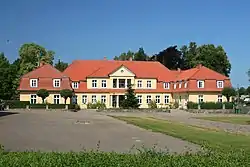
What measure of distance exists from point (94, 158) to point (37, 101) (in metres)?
62.7

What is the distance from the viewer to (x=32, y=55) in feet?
309

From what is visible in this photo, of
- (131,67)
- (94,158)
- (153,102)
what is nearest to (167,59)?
(131,67)

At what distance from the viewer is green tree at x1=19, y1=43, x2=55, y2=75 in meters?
93.0

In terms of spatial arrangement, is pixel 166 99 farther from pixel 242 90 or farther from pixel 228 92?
pixel 242 90

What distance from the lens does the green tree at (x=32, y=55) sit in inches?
3661

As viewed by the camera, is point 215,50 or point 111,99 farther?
point 215,50

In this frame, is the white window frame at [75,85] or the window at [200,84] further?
the white window frame at [75,85]

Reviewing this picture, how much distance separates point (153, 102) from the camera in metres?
71.6

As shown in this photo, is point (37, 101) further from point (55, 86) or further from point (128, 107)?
point (128, 107)

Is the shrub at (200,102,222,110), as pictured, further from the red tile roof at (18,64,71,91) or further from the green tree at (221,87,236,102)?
the red tile roof at (18,64,71,91)

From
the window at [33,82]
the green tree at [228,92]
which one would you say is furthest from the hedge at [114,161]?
the window at [33,82]

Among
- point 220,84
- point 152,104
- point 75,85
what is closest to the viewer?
point 152,104

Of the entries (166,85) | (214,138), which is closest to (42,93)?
(166,85)

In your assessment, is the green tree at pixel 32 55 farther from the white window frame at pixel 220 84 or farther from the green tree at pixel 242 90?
the green tree at pixel 242 90
